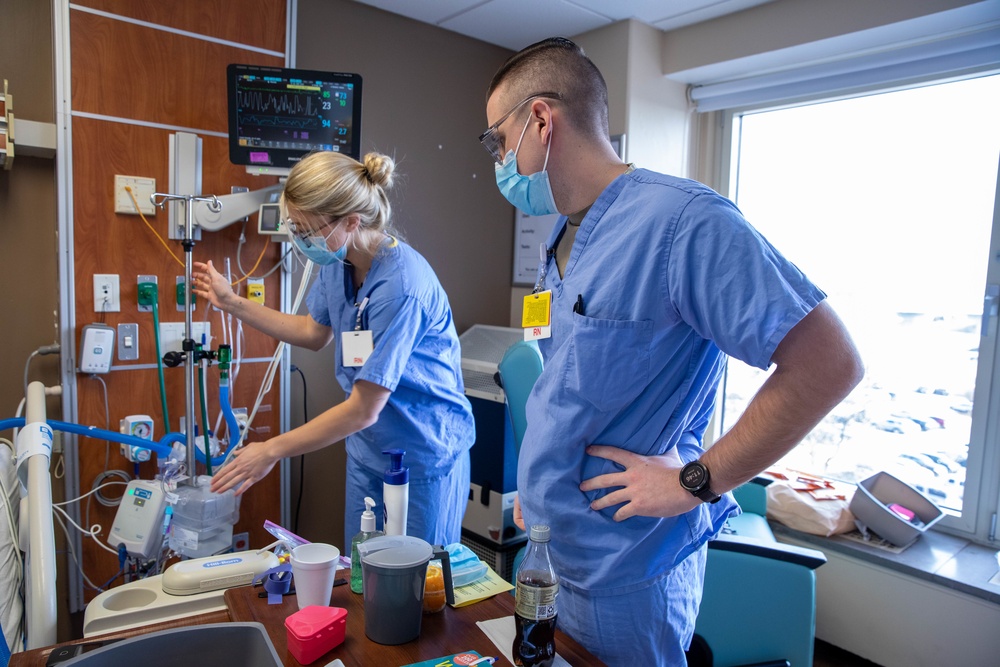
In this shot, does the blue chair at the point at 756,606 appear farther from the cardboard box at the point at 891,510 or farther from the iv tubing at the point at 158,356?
the iv tubing at the point at 158,356

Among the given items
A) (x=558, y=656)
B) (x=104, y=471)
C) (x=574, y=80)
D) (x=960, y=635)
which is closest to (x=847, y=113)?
(x=960, y=635)

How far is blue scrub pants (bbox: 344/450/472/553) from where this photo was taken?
5.90 feet

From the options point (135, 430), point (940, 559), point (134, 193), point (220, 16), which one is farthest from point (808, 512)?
point (220, 16)

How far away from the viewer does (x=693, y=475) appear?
994 mm

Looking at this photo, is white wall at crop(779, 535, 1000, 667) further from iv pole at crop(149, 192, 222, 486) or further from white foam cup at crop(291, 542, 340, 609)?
iv pole at crop(149, 192, 222, 486)

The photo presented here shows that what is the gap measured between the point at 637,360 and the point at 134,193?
6.64 ft

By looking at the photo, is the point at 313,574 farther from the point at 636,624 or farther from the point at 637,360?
the point at 637,360

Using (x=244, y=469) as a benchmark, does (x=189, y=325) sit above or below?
above

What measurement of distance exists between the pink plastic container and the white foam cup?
6cm

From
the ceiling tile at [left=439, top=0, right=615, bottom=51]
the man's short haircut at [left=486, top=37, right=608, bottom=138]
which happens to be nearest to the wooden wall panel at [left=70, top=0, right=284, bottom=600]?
the ceiling tile at [left=439, top=0, right=615, bottom=51]

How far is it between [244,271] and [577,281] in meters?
1.86

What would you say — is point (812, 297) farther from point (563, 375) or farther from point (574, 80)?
point (574, 80)

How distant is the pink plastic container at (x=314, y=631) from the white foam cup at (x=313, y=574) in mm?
57

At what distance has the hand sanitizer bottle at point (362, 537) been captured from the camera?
1.18 m
